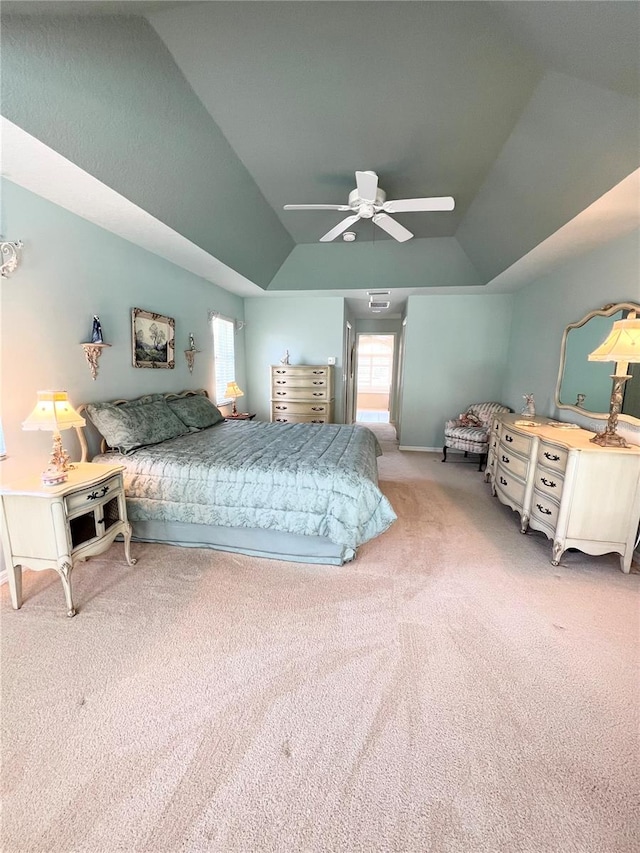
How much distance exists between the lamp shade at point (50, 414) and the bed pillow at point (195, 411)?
→ 1.62m

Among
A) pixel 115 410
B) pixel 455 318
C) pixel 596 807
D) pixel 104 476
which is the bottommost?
pixel 596 807

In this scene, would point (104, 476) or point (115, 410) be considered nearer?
point (104, 476)

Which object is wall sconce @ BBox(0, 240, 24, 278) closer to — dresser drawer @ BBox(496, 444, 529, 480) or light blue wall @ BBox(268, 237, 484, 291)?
light blue wall @ BBox(268, 237, 484, 291)

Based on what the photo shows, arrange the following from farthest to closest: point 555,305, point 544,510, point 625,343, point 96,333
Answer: point 555,305
point 96,333
point 544,510
point 625,343

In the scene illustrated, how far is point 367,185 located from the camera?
2490 millimetres

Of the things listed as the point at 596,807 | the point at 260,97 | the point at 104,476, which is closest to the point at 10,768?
the point at 104,476

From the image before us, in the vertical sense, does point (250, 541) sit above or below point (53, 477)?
below

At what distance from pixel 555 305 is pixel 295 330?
3801 millimetres

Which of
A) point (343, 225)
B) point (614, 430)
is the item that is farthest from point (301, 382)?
point (614, 430)

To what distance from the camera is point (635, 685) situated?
1607mm

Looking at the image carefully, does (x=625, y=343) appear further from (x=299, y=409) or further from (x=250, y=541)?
(x=299, y=409)

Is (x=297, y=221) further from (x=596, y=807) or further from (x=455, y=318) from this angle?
(x=596, y=807)

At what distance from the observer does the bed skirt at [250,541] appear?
254cm

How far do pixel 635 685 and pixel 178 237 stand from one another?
14.6ft
